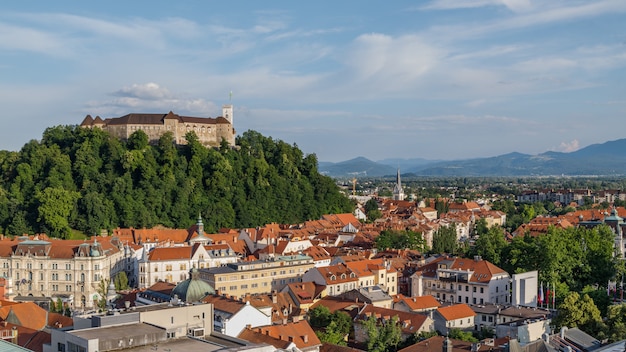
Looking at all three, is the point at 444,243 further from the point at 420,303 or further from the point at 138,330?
the point at 138,330

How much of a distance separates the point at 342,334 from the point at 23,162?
52.7 metres

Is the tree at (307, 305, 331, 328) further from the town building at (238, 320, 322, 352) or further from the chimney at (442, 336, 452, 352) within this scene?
the chimney at (442, 336, 452, 352)

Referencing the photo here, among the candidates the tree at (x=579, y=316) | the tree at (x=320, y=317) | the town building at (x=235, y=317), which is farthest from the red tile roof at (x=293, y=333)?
the tree at (x=579, y=316)

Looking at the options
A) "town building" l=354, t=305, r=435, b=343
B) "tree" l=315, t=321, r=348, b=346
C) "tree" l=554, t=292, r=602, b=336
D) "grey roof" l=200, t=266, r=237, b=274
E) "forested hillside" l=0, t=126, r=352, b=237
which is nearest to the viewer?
"tree" l=315, t=321, r=348, b=346

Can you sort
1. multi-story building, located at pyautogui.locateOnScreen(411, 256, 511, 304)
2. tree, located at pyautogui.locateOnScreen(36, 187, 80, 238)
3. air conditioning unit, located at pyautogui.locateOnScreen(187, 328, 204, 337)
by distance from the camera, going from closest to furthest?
air conditioning unit, located at pyautogui.locateOnScreen(187, 328, 204, 337) → multi-story building, located at pyautogui.locateOnScreen(411, 256, 511, 304) → tree, located at pyautogui.locateOnScreen(36, 187, 80, 238)

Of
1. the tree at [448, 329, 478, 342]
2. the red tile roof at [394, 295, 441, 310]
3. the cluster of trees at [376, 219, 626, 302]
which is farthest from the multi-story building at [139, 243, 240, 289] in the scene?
the tree at [448, 329, 478, 342]

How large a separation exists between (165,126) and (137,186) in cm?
1273

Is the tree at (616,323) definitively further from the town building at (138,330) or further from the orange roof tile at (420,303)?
the town building at (138,330)

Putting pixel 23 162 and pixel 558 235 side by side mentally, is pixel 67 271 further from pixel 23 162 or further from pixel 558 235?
pixel 558 235

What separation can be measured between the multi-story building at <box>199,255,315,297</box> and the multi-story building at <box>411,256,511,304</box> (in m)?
9.04

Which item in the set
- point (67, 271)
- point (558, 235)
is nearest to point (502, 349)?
point (558, 235)

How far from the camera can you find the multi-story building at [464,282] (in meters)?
48.1

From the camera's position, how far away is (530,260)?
52.1 meters

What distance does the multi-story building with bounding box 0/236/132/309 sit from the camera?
53688 millimetres
